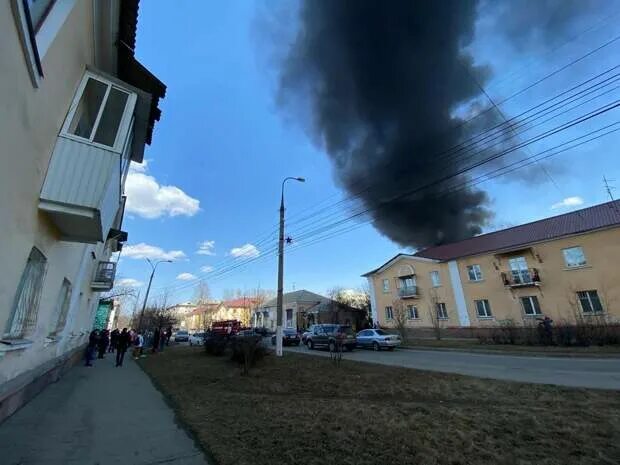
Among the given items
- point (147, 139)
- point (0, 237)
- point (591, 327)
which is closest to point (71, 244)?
point (147, 139)

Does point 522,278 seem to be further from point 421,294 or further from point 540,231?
point 421,294

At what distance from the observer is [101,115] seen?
5.89 m

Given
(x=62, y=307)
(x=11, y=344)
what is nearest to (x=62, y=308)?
(x=62, y=307)

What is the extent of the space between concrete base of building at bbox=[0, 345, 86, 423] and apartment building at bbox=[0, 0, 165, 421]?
0.03m

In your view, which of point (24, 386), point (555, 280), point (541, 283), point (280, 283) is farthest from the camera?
point (541, 283)

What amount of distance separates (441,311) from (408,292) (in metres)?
4.21

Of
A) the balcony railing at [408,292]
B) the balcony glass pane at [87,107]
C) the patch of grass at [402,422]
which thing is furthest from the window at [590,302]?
the balcony glass pane at [87,107]

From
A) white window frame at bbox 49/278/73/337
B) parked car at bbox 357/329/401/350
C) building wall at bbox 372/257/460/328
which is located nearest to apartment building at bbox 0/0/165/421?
white window frame at bbox 49/278/73/337

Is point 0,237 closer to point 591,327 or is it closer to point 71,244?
point 71,244

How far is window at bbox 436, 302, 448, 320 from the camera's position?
32678mm

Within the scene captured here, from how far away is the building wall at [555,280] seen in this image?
894 inches

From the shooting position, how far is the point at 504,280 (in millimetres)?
28359

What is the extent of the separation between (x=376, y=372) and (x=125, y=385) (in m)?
8.16

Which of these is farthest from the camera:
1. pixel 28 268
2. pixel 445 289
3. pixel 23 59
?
pixel 445 289
